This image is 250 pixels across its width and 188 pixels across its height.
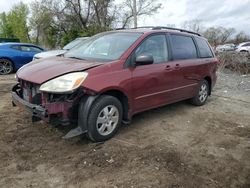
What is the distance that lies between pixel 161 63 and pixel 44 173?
280 cm

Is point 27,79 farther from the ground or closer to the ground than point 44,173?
farther from the ground

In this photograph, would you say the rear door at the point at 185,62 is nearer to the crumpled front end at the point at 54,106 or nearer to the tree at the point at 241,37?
the crumpled front end at the point at 54,106

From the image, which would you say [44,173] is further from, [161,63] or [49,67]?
[161,63]

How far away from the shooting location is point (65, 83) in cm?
394

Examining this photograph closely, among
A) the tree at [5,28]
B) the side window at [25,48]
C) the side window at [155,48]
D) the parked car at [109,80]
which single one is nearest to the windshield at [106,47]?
the parked car at [109,80]

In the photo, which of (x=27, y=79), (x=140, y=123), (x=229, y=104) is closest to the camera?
(x=27, y=79)

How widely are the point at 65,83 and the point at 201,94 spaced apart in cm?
380

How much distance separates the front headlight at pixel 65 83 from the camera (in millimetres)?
3891

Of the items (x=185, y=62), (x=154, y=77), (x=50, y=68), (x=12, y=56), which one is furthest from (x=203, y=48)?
(x=12, y=56)

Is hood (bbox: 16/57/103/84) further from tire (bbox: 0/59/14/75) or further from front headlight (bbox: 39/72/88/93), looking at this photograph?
tire (bbox: 0/59/14/75)

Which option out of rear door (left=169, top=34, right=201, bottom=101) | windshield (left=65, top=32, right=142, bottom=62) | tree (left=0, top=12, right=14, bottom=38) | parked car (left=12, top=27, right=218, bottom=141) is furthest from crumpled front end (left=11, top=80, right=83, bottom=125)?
tree (left=0, top=12, right=14, bottom=38)

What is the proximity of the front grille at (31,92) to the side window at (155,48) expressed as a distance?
5.48 ft

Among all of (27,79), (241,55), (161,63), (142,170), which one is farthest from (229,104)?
(241,55)

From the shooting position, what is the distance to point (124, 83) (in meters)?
4.47
